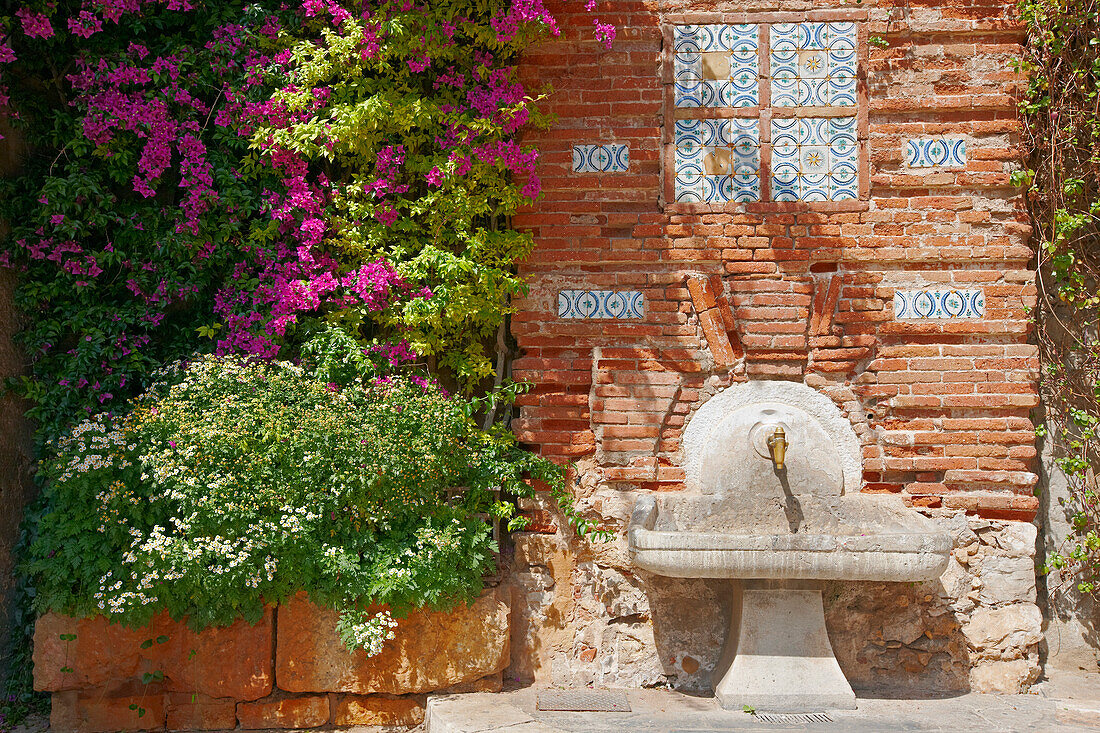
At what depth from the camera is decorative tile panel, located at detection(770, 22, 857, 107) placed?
454 centimetres

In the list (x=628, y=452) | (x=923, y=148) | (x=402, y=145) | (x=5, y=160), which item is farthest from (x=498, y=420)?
(x=5, y=160)

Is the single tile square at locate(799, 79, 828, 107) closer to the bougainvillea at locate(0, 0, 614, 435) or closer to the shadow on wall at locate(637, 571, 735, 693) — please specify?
the bougainvillea at locate(0, 0, 614, 435)

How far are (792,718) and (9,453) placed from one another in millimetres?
4187

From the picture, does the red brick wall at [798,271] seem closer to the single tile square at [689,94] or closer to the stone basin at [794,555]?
the single tile square at [689,94]

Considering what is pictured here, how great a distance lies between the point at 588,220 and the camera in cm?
452

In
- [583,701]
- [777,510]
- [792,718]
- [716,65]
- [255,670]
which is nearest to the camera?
[792,718]

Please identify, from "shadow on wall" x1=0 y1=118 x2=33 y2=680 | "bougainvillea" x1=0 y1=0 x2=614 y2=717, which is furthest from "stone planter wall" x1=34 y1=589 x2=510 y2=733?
"bougainvillea" x1=0 y1=0 x2=614 y2=717

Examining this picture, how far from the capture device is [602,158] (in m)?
4.52

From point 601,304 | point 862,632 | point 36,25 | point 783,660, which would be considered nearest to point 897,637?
point 862,632

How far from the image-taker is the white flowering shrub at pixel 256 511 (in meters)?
3.68

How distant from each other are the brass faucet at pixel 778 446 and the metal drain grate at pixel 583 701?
1.40 meters

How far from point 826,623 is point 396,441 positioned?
246cm

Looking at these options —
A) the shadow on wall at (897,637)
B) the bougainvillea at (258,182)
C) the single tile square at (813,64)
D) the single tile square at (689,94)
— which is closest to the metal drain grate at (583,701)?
the shadow on wall at (897,637)

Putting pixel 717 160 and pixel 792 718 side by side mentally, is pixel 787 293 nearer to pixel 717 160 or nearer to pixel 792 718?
pixel 717 160
